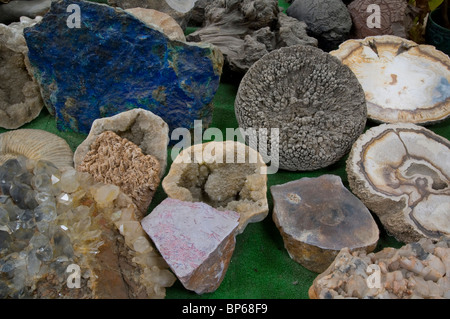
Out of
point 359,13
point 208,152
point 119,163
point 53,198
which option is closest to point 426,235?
point 208,152

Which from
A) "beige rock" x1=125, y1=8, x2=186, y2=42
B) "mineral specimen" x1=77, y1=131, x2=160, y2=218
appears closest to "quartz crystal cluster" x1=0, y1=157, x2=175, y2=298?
"mineral specimen" x1=77, y1=131, x2=160, y2=218

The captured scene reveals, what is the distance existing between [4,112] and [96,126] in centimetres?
74

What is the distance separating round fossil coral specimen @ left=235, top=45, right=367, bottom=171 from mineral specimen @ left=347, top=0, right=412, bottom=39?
2.79ft

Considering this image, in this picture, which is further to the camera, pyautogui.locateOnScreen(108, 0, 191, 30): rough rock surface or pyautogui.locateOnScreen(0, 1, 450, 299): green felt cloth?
pyautogui.locateOnScreen(108, 0, 191, 30): rough rock surface

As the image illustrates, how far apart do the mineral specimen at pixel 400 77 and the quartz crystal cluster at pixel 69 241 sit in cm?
151

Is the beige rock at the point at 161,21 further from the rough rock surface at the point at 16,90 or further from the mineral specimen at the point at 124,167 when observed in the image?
the mineral specimen at the point at 124,167

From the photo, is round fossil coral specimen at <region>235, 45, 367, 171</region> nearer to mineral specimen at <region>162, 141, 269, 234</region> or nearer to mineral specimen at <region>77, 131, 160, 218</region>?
mineral specimen at <region>162, 141, 269, 234</region>

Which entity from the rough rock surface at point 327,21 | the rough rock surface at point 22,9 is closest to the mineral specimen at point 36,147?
the rough rock surface at point 22,9

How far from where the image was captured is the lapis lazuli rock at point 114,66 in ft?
6.56

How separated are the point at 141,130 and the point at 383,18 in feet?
5.65

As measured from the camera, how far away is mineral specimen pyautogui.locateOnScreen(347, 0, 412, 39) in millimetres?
2688

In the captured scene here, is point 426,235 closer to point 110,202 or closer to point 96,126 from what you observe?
point 110,202

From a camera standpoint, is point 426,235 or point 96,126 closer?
point 426,235

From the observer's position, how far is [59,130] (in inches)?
92.6
